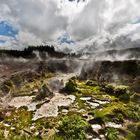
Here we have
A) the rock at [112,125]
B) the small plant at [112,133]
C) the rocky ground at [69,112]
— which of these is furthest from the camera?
the rock at [112,125]

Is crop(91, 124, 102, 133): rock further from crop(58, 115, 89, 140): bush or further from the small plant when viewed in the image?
the small plant

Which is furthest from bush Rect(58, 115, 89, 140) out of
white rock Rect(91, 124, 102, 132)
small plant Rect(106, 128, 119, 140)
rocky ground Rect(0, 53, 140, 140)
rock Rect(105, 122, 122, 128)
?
rock Rect(105, 122, 122, 128)

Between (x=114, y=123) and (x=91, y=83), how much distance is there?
52256 mm

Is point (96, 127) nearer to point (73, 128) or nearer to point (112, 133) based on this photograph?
point (112, 133)

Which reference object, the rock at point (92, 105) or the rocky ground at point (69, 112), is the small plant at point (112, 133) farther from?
the rock at point (92, 105)

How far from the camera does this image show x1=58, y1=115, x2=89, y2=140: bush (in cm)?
7888

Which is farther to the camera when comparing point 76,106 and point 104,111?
point 76,106

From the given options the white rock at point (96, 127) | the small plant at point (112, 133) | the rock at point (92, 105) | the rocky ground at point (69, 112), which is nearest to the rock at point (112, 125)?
the rocky ground at point (69, 112)

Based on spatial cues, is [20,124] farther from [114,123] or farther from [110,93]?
[110,93]

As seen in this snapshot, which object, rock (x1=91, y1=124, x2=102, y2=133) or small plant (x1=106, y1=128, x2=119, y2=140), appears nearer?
small plant (x1=106, y1=128, x2=119, y2=140)

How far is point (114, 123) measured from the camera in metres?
90.9

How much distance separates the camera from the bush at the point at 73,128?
78.9 m

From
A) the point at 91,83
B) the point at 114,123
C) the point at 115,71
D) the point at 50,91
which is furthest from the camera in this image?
the point at 115,71

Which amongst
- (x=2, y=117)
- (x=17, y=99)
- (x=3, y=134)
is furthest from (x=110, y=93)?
(x=3, y=134)
